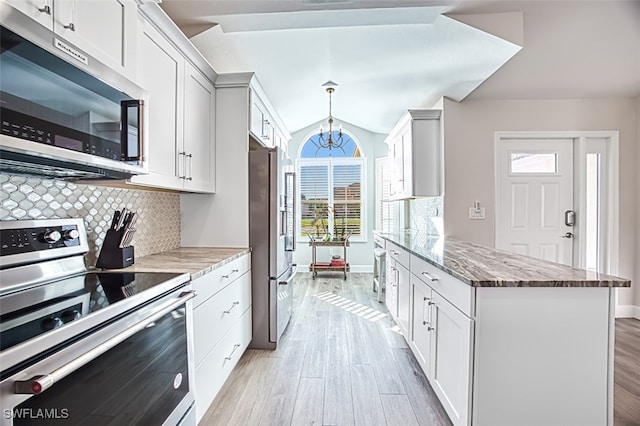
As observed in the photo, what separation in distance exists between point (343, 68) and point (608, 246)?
11.5ft

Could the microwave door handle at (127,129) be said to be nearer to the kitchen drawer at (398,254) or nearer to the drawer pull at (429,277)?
the drawer pull at (429,277)

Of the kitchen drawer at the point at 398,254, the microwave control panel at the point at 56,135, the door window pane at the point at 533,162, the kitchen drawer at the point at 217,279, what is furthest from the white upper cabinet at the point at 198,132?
the door window pane at the point at 533,162

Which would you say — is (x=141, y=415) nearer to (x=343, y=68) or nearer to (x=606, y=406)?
(x=606, y=406)

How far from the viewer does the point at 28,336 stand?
2.50ft

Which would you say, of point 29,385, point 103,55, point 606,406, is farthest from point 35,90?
point 606,406

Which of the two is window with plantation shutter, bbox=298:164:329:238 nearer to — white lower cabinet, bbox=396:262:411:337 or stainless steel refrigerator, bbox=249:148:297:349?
white lower cabinet, bbox=396:262:411:337

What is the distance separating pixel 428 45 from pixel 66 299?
297 cm

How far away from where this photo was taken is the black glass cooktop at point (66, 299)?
815 mm

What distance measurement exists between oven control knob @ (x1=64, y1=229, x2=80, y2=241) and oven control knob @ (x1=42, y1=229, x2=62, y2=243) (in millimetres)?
36

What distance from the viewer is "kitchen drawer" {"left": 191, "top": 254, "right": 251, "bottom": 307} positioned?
1673 millimetres

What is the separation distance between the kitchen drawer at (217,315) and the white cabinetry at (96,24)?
3.90 feet

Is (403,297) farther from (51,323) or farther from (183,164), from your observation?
(51,323)

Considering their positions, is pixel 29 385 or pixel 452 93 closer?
pixel 29 385

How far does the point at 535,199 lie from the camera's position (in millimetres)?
3547
